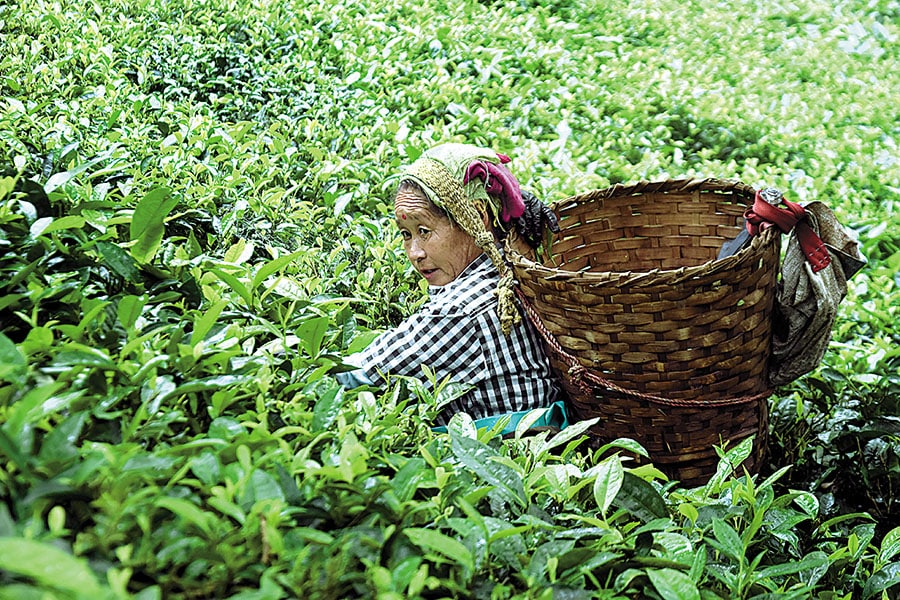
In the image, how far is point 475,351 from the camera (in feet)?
7.66

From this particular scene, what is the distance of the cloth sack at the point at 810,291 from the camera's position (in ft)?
7.47

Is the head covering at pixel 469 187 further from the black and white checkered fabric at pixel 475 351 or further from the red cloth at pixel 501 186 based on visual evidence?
the black and white checkered fabric at pixel 475 351

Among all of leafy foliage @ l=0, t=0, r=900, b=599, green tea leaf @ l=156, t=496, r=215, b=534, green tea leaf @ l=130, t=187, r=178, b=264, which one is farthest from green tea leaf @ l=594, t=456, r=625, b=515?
green tea leaf @ l=130, t=187, r=178, b=264

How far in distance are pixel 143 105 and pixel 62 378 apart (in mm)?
2450

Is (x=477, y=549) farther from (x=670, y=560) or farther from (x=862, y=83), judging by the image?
(x=862, y=83)

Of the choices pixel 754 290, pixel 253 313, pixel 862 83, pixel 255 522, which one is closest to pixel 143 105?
pixel 253 313

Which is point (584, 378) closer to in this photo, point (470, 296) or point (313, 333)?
point (470, 296)

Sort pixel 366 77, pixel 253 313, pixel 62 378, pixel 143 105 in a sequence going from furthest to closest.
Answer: pixel 366 77 → pixel 143 105 → pixel 253 313 → pixel 62 378

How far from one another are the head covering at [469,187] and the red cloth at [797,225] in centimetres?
64

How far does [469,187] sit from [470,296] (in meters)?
0.31

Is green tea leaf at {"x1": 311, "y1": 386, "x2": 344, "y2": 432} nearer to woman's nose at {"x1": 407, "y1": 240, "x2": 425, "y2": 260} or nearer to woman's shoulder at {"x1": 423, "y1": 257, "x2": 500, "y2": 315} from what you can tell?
woman's shoulder at {"x1": 423, "y1": 257, "x2": 500, "y2": 315}

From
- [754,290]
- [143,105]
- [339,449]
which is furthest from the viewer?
[143,105]

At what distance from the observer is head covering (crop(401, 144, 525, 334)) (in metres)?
2.43

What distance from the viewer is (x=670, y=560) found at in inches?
54.4
